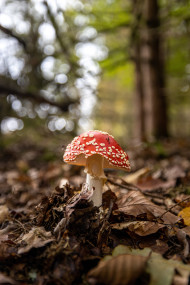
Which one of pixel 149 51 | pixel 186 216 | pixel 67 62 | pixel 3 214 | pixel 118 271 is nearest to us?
pixel 118 271

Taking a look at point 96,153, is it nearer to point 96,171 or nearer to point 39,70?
point 96,171

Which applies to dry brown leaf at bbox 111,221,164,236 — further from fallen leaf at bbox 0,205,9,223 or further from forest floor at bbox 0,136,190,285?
fallen leaf at bbox 0,205,9,223

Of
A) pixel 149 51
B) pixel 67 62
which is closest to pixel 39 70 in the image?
pixel 67 62

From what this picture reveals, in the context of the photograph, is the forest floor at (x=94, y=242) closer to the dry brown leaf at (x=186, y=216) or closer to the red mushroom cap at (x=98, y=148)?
the dry brown leaf at (x=186, y=216)

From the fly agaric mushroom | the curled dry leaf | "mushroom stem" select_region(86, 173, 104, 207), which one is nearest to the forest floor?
the curled dry leaf

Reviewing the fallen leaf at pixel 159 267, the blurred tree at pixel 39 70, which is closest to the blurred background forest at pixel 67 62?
the blurred tree at pixel 39 70
